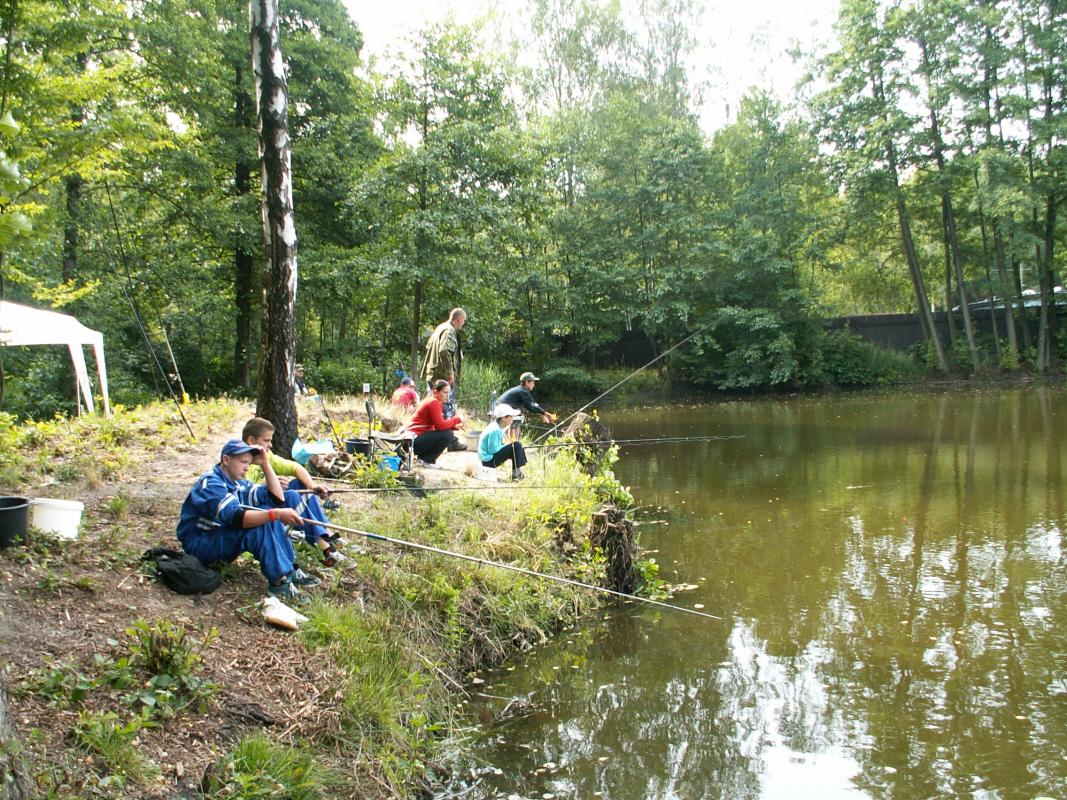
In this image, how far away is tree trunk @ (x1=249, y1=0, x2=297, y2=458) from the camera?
6484mm

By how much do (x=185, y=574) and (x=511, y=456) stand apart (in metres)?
4.28

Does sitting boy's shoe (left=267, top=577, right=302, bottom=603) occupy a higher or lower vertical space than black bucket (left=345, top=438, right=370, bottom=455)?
lower

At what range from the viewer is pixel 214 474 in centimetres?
458

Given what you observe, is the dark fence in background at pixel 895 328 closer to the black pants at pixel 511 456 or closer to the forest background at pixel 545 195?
the forest background at pixel 545 195

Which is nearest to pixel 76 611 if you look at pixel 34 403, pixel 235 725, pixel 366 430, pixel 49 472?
pixel 235 725

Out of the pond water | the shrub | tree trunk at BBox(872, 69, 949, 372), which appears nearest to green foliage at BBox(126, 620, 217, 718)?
the pond water

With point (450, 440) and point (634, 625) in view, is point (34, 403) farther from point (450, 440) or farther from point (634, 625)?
point (634, 625)

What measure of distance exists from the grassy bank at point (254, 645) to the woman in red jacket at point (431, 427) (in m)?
1.51

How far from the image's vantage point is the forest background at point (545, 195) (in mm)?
14367

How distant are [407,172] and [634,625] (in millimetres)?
11486

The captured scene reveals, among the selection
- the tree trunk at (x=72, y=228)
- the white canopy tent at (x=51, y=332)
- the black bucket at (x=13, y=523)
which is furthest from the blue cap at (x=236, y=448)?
the tree trunk at (x=72, y=228)

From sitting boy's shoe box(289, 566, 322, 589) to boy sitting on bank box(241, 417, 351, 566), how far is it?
0.25 meters

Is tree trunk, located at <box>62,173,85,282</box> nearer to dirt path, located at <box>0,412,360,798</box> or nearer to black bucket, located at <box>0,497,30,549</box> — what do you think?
Answer: dirt path, located at <box>0,412,360,798</box>

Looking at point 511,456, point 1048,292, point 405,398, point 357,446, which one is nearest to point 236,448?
point 357,446
